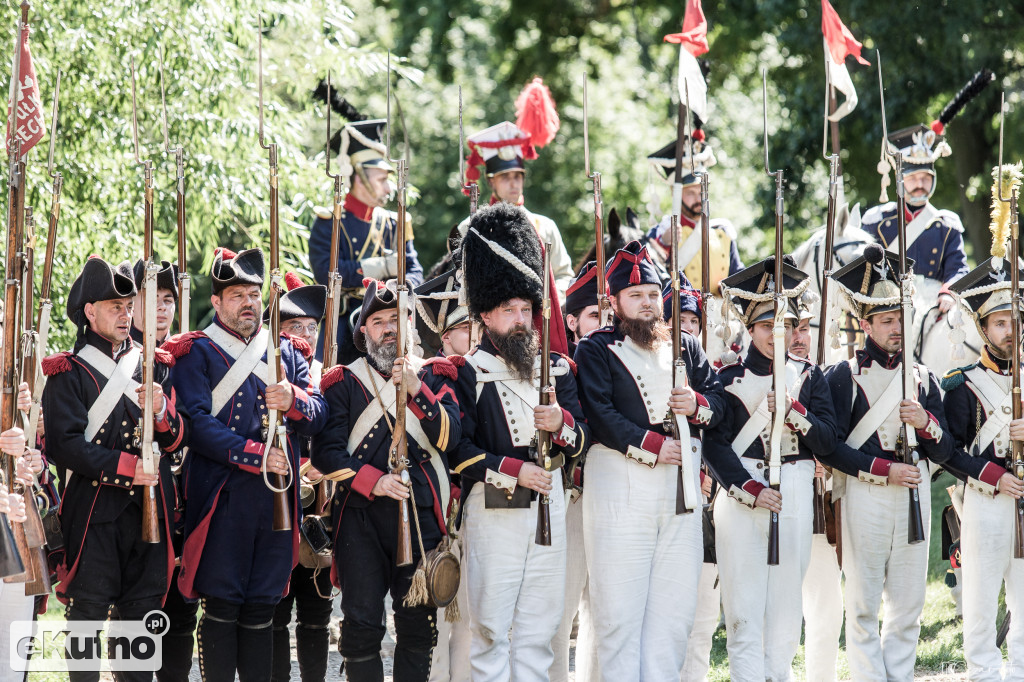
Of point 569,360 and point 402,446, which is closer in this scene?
point 402,446

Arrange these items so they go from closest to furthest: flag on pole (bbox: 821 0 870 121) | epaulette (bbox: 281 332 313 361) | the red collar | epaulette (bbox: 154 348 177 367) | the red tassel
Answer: epaulette (bbox: 154 348 177 367) < epaulette (bbox: 281 332 313 361) < flag on pole (bbox: 821 0 870 121) < the red collar < the red tassel

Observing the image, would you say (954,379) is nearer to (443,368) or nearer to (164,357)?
(443,368)

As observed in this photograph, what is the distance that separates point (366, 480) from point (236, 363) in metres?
0.83

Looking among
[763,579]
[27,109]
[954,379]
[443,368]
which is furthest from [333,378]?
[954,379]


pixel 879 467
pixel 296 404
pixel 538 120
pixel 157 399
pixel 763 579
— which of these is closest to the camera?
pixel 157 399

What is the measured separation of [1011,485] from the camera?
750cm

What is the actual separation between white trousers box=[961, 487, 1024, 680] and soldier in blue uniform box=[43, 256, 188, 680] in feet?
13.5

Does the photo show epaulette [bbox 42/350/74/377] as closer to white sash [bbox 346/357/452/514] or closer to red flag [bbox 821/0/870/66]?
white sash [bbox 346/357/452/514]

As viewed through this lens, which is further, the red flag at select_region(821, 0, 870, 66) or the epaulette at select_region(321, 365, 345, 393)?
the red flag at select_region(821, 0, 870, 66)

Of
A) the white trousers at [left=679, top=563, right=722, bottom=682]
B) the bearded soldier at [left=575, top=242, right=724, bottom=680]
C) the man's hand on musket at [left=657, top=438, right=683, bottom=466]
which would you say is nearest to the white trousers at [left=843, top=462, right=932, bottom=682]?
the white trousers at [left=679, top=563, right=722, bottom=682]

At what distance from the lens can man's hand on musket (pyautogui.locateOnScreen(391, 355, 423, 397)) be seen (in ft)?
21.3

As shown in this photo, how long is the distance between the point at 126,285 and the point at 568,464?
2.23m

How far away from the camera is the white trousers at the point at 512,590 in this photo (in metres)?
6.62

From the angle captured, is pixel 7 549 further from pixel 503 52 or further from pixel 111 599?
pixel 503 52
